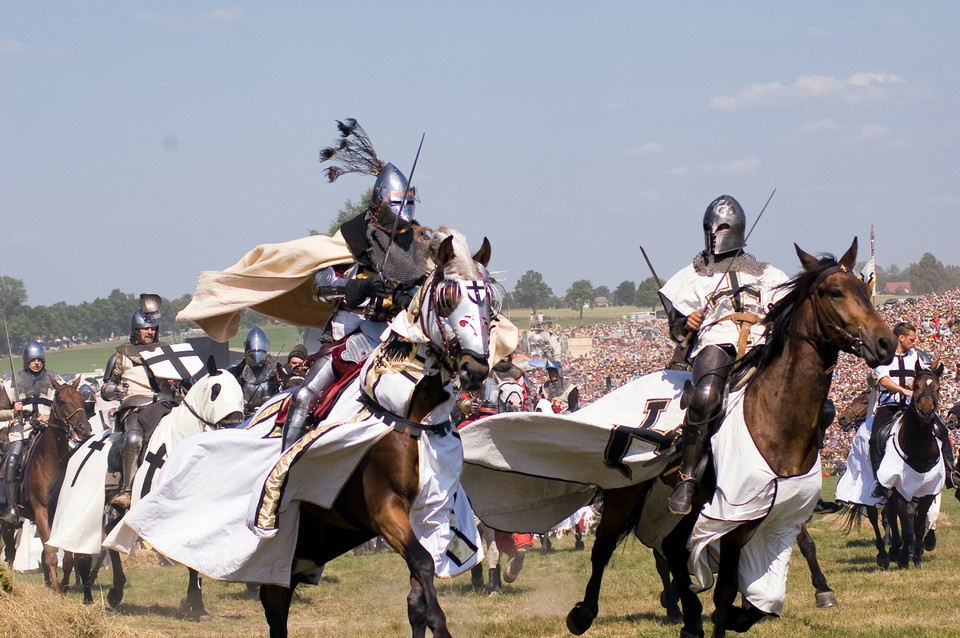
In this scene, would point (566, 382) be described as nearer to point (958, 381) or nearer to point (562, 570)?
point (562, 570)

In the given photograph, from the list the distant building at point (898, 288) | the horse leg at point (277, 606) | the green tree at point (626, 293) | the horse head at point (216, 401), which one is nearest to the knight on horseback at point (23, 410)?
the horse head at point (216, 401)

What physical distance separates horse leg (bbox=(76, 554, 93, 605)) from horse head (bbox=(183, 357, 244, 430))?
102 inches

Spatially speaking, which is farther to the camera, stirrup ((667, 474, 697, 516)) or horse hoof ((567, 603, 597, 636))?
horse hoof ((567, 603, 597, 636))

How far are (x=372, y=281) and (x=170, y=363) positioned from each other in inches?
204

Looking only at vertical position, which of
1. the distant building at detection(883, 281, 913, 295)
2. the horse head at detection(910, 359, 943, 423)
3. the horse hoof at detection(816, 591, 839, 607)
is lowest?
the horse hoof at detection(816, 591, 839, 607)

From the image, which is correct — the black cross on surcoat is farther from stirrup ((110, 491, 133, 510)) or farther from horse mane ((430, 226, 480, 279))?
stirrup ((110, 491, 133, 510))

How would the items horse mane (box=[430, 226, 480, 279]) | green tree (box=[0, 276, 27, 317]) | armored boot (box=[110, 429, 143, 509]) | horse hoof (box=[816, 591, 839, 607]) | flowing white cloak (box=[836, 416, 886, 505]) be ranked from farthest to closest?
green tree (box=[0, 276, 27, 317]), flowing white cloak (box=[836, 416, 886, 505]), armored boot (box=[110, 429, 143, 509]), horse hoof (box=[816, 591, 839, 607]), horse mane (box=[430, 226, 480, 279])

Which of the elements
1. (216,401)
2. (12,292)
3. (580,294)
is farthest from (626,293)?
(216,401)

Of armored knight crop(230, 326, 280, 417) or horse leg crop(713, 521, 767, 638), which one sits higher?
armored knight crop(230, 326, 280, 417)

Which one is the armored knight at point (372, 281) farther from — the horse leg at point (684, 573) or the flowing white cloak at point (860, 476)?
the flowing white cloak at point (860, 476)

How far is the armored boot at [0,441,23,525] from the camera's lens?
567 inches

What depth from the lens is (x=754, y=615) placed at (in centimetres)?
726

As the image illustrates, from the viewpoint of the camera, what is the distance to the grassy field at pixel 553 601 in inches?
352

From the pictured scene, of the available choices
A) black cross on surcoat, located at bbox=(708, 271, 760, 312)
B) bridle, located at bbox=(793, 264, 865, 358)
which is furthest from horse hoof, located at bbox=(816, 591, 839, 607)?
A: bridle, located at bbox=(793, 264, 865, 358)
